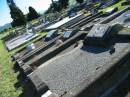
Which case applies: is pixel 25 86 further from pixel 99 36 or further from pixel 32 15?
pixel 32 15

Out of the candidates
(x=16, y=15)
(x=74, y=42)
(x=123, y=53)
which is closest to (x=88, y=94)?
(x=123, y=53)

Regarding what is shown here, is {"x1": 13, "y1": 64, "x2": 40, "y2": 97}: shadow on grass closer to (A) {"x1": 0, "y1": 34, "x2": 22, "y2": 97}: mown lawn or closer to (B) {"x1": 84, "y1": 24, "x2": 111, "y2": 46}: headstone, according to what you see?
(A) {"x1": 0, "y1": 34, "x2": 22, "y2": 97}: mown lawn

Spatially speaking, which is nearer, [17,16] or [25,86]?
[25,86]

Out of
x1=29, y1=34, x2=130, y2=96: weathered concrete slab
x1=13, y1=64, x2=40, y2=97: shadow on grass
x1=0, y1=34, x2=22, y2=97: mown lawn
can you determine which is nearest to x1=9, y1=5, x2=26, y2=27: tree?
x1=0, y1=34, x2=22, y2=97: mown lawn

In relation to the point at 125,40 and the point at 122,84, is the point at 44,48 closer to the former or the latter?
the point at 125,40

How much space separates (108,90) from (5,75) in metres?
10.7

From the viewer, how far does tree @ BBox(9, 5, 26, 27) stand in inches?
2260

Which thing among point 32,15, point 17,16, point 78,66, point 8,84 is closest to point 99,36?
point 78,66

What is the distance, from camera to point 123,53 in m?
10.0

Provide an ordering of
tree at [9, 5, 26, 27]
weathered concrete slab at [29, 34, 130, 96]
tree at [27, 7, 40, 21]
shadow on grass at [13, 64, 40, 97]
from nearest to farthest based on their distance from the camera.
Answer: weathered concrete slab at [29, 34, 130, 96] → shadow on grass at [13, 64, 40, 97] → tree at [9, 5, 26, 27] → tree at [27, 7, 40, 21]

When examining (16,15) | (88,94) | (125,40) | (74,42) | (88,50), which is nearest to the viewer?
(88,94)

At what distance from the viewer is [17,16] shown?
189 ft

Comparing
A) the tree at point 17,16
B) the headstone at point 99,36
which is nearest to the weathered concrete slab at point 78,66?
the headstone at point 99,36

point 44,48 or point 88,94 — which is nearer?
point 88,94
